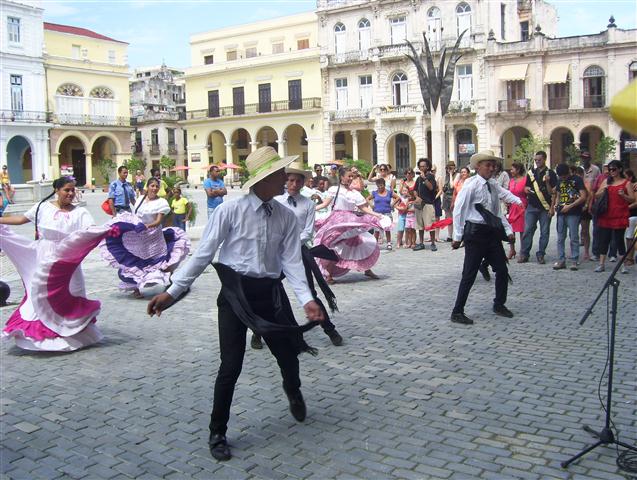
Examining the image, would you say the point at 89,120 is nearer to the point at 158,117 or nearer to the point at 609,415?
the point at 158,117

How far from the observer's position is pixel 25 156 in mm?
49344

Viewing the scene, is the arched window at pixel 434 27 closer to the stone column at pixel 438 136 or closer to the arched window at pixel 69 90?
the stone column at pixel 438 136

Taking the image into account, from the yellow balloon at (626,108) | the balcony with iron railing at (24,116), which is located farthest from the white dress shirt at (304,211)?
the balcony with iron railing at (24,116)

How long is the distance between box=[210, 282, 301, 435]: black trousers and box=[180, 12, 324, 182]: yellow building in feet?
144

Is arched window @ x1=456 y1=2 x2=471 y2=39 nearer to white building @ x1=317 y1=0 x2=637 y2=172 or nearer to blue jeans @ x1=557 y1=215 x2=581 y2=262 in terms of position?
white building @ x1=317 y1=0 x2=637 y2=172

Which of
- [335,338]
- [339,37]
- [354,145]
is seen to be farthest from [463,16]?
[335,338]

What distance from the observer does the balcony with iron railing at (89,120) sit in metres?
48.3

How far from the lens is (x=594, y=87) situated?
39.2 metres

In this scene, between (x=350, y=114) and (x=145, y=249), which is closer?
(x=145, y=249)

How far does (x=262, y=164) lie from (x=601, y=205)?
7645mm

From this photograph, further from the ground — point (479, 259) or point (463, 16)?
point (463, 16)

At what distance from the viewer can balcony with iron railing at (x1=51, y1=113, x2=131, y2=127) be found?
1902 inches

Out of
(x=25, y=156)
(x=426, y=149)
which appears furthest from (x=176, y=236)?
(x=25, y=156)

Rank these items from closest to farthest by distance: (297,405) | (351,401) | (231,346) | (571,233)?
(231,346), (297,405), (351,401), (571,233)
